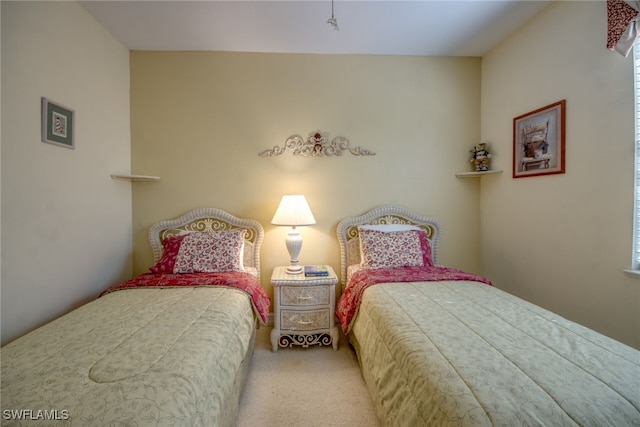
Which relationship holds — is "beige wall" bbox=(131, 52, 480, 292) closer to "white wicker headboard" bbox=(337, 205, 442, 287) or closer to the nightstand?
"white wicker headboard" bbox=(337, 205, 442, 287)

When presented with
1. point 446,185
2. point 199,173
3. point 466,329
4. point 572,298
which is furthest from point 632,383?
point 199,173

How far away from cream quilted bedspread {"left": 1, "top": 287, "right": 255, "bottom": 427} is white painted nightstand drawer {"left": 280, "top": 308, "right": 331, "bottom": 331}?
25.4 inches

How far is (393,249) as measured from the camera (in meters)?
2.45

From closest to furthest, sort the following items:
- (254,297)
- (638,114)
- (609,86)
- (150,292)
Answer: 1. (638,114)
2. (609,86)
3. (150,292)
4. (254,297)

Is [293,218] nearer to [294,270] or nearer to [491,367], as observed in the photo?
[294,270]

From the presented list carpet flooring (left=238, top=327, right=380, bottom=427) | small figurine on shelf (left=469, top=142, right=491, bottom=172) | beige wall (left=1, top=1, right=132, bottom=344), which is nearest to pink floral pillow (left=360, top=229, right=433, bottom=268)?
carpet flooring (left=238, top=327, right=380, bottom=427)

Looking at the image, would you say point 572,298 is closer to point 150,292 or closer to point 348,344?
point 348,344

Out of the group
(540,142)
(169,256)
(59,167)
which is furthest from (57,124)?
(540,142)

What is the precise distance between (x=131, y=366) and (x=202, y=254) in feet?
4.34

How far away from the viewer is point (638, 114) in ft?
5.22

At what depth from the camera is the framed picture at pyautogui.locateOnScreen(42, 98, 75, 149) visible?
175cm

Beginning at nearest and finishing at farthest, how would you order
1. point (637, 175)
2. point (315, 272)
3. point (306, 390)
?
point (637, 175)
point (306, 390)
point (315, 272)

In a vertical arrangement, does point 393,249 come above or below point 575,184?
below

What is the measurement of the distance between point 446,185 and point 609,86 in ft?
4.44
